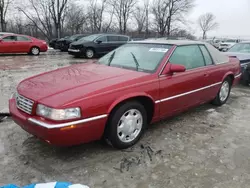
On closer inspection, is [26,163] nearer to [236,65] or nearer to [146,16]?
[236,65]

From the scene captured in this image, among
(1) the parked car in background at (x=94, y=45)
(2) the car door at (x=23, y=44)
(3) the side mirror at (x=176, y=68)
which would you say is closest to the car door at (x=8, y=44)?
(2) the car door at (x=23, y=44)

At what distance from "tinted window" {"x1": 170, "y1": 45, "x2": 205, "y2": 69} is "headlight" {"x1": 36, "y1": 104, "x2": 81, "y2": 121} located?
1.79 metres

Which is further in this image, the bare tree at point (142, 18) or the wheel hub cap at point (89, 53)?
the bare tree at point (142, 18)

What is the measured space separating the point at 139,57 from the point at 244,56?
523 cm

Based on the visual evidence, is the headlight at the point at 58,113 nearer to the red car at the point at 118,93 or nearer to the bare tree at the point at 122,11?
the red car at the point at 118,93

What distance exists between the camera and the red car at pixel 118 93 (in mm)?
2453

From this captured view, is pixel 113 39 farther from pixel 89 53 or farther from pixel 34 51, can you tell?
pixel 34 51

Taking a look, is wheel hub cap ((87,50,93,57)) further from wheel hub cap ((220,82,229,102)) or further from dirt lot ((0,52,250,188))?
dirt lot ((0,52,250,188))

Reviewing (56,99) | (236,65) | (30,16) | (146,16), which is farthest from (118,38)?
(146,16)

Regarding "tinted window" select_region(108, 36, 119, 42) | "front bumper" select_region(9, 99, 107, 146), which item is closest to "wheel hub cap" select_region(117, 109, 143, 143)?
"front bumper" select_region(9, 99, 107, 146)

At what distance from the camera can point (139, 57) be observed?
3.61 meters

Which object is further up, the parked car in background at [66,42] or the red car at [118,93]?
the parked car in background at [66,42]

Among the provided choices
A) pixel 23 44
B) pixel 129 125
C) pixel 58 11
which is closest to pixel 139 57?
pixel 129 125

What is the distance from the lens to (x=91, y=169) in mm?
2600
